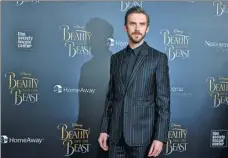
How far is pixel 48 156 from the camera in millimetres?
2779

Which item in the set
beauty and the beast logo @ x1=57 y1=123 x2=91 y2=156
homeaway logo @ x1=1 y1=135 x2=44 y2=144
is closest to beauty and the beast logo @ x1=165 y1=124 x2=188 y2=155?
beauty and the beast logo @ x1=57 y1=123 x2=91 y2=156

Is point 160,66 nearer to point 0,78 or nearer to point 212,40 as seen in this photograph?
point 212,40

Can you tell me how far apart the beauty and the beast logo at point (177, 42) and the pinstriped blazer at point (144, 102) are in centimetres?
36

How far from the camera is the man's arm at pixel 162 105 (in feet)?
7.48

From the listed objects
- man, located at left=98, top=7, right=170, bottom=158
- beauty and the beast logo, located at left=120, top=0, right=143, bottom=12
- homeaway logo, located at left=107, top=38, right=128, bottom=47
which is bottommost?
man, located at left=98, top=7, right=170, bottom=158

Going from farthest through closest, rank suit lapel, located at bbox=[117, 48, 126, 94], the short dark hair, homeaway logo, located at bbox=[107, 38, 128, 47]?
1. homeaway logo, located at bbox=[107, 38, 128, 47]
2. the short dark hair
3. suit lapel, located at bbox=[117, 48, 126, 94]

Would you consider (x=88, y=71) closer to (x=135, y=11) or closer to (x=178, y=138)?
(x=135, y=11)

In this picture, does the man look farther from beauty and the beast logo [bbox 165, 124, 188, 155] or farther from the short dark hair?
beauty and the beast logo [bbox 165, 124, 188, 155]

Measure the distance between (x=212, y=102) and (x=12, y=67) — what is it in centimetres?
159

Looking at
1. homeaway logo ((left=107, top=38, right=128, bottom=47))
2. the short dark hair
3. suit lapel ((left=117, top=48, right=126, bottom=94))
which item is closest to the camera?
suit lapel ((left=117, top=48, right=126, bottom=94))

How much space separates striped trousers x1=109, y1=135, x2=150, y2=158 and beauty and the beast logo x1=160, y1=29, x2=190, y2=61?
79cm

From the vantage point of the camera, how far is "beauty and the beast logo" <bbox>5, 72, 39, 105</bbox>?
2761 millimetres

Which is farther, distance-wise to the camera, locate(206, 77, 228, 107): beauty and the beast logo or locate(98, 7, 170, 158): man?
locate(206, 77, 228, 107): beauty and the beast logo

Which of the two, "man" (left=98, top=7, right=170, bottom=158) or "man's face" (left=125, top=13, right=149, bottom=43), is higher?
"man's face" (left=125, top=13, right=149, bottom=43)
